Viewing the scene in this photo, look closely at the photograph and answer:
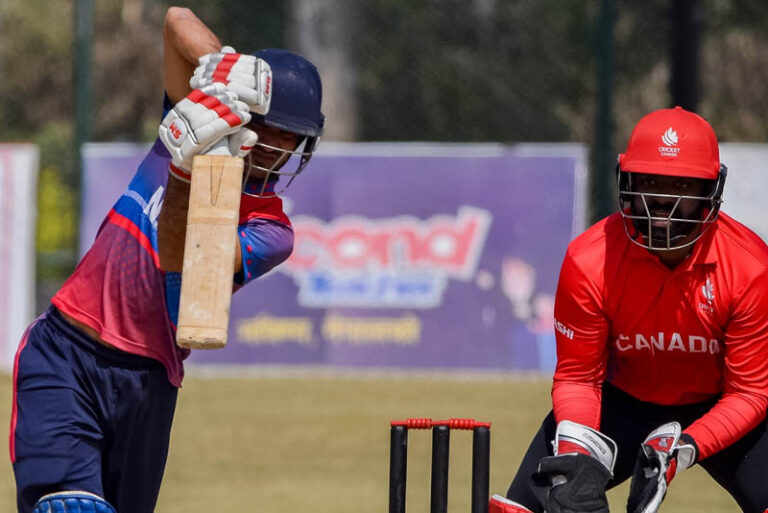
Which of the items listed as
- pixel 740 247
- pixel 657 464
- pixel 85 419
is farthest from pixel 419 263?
pixel 657 464

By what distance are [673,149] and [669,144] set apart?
0.02 meters

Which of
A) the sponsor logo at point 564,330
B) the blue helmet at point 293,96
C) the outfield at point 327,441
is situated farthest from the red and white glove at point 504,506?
the outfield at point 327,441

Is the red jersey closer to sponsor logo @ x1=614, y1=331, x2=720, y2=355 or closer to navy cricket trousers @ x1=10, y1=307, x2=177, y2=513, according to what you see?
Answer: sponsor logo @ x1=614, y1=331, x2=720, y2=355

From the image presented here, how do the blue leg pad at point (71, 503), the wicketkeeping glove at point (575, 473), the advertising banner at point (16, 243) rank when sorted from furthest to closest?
the advertising banner at point (16, 243) < the blue leg pad at point (71, 503) < the wicketkeeping glove at point (575, 473)

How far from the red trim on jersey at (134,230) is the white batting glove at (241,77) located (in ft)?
2.42

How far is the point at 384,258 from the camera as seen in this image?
39.0 feet

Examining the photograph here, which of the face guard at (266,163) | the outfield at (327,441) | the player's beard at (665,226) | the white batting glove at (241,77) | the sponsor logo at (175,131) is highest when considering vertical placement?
the white batting glove at (241,77)

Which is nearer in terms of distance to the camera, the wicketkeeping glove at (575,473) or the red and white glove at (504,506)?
the wicketkeeping glove at (575,473)

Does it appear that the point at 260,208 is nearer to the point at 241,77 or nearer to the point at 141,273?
the point at 141,273

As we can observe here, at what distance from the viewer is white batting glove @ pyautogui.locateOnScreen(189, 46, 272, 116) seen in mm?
3852

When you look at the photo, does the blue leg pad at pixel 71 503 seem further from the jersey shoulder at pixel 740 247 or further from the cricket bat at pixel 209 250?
the jersey shoulder at pixel 740 247

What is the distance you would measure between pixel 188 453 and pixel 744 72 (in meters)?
9.10

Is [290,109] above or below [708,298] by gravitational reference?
above

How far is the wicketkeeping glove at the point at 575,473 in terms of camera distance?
165 inches
